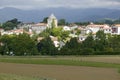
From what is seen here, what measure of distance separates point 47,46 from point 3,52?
8.76 metres

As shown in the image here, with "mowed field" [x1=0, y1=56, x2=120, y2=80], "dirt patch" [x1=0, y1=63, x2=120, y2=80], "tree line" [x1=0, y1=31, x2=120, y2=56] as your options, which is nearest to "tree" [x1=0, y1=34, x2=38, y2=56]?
"tree line" [x1=0, y1=31, x2=120, y2=56]

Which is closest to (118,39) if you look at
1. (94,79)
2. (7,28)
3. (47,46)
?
(47,46)

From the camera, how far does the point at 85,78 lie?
27609 mm

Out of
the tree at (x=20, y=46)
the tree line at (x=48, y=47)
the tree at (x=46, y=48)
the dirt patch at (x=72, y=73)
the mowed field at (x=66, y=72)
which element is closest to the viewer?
the dirt patch at (x=72, y=73)

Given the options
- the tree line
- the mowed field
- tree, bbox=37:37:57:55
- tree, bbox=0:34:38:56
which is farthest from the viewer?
tree, bbox=37:37:57:55

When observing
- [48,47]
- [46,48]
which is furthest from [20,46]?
[46,48]

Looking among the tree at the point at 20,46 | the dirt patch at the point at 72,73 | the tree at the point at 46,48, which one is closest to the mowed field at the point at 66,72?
the dirt patch at the point at 72,73

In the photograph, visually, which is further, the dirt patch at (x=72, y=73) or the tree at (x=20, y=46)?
the tree at (x=20, y=46)

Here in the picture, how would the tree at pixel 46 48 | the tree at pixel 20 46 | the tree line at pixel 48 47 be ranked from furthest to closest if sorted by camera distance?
the tree at pixel 46 48 < the tree at pixel 20 46 < the tree line at pixel 48 47

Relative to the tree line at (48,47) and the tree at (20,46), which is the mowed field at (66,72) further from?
the tree at (20,46)

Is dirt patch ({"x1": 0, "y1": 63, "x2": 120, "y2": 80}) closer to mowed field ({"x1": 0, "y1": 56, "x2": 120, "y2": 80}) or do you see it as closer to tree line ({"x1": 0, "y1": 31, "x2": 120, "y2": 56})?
mowed field ({"x1": 0, "y1": 56, "x2": 120, "y2": 80})

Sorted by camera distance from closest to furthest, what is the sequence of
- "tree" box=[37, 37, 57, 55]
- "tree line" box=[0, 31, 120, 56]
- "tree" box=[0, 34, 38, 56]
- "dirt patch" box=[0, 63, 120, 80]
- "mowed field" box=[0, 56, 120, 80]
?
"dirt patch" box=[0, 63, 120, 80], "mowed field" box=[0, 56, 120, 80], "tree line" box=[0, 31, 120, 56], "tree" box=[0, 34, 38, 56], "tree" box=[37, 37, 57, 55]

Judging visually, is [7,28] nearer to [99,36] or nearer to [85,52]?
[99,36]

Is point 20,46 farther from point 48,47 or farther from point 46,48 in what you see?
point 46,48
